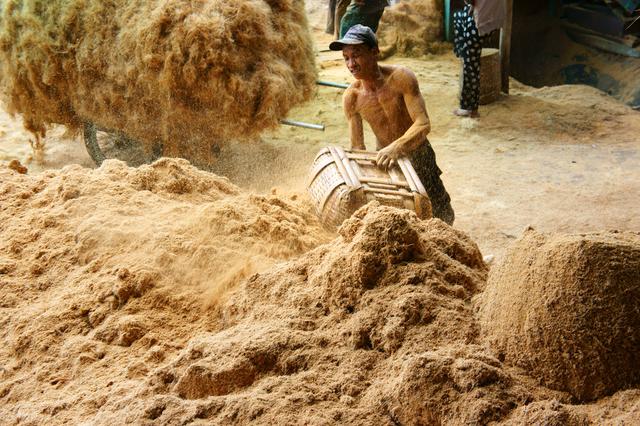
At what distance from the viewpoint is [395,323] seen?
5.68 ft

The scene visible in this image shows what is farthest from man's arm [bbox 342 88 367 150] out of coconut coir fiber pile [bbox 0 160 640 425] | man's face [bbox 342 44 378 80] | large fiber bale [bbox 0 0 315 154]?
coconut coir fiber pile [bbox 0 160 640 425]

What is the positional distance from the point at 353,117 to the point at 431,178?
0.63 m

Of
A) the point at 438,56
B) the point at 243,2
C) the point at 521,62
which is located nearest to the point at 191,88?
the point at 243,2

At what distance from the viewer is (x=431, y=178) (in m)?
4.03

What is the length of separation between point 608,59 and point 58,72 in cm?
672

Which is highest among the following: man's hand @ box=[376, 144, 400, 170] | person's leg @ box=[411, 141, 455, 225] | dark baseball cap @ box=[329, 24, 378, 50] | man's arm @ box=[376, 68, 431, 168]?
dark baseball cap @ box=[329, 24, 378, 50]

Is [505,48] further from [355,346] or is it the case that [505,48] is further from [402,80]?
[355,346]

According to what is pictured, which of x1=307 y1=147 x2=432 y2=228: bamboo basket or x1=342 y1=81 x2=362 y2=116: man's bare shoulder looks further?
x1=342 y1=81 x2=362 y2=116: man's bare shoulder

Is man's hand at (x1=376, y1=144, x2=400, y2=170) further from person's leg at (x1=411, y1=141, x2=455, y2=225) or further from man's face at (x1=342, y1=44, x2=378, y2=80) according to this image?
man's face at (x1=342, y1=44, x2=378, y2=80)

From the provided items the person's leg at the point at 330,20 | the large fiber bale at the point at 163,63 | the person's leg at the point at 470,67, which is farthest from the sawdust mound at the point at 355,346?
the person's leg at the point at 330,20

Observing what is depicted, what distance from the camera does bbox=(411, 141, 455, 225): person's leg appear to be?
392 centimetres

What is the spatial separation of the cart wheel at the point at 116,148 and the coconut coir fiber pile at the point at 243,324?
2.37m

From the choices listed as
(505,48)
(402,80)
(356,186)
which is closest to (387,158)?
(356,186)

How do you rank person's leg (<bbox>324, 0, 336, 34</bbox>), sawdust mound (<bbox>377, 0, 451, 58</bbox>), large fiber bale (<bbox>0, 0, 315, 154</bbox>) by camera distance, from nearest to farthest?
large fiber bale (<bbox>0, 0, 315, 154</bbox>) → sawdust mound (<bbox>377, 0, 451, 58</bbox>) → person's leg (<bbox>324, 0, 336, 34</bbox>)
